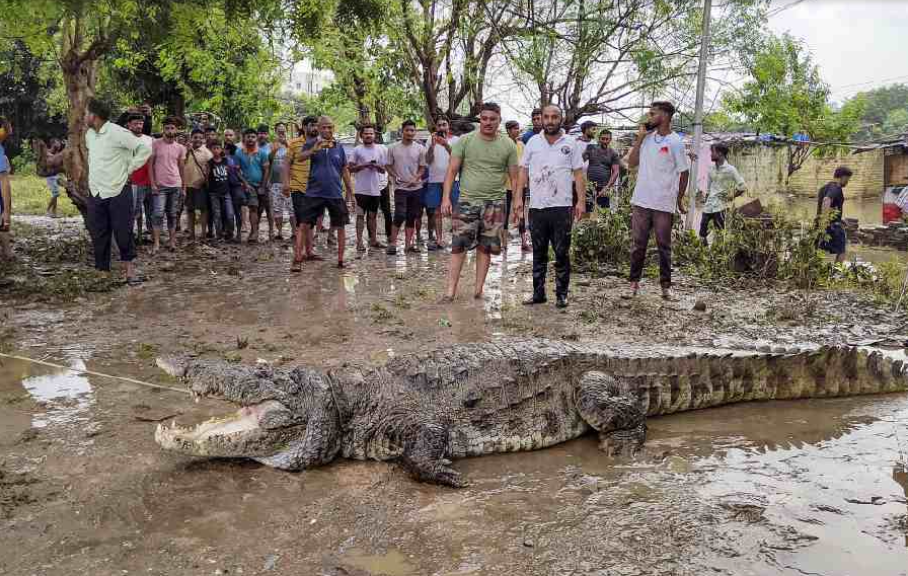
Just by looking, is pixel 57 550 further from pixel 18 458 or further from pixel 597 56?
pixel 597 56

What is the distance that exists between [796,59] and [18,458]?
22690mm

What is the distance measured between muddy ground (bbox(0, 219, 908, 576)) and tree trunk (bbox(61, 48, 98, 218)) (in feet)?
16.5

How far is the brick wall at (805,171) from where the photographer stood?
2179 centimetres

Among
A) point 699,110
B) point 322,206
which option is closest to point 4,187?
point 322,206

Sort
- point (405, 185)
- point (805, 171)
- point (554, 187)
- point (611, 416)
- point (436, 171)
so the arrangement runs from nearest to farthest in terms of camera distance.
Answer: point (611, 416)
point (554, 187)
point (405, 185)
point (436, 171)
point (805, 171)

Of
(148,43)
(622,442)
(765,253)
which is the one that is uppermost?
(148,43)

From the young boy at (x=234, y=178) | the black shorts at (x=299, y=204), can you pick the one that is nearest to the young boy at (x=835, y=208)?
the black shorts at (x=299, y=204)

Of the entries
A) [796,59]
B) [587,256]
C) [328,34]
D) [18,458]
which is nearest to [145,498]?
[18,458]

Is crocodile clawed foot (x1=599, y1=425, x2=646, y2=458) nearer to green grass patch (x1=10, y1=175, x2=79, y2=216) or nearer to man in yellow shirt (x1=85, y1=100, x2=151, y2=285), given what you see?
man in yellow shirt (x1=85, y1=100, x2=151, y2=285)

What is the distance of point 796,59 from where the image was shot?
2028 cm

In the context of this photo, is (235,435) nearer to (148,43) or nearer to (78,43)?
(78,43)

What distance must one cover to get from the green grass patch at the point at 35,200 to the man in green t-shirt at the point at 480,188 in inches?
463

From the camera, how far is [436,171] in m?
10.3

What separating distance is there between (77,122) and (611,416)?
9898 millimetres
